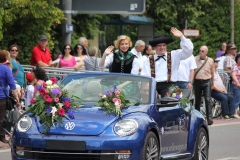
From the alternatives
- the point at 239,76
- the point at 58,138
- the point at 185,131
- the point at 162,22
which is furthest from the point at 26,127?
the point at 162,22

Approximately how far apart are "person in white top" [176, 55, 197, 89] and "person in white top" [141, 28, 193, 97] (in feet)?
17.0

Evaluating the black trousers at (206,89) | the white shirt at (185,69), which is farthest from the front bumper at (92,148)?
the black trousers at (206,89)

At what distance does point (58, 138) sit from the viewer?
31.4 ft

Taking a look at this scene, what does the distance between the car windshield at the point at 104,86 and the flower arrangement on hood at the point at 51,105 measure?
0.90 feet

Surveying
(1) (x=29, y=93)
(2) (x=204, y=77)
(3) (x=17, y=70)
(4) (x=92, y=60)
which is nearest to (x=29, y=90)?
(1) (x=29, y=93)

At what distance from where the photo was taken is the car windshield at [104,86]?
10.8 m

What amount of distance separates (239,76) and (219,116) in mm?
1259

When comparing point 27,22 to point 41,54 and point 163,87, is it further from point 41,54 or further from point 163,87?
point 163,87

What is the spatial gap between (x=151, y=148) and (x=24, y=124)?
4.93ft

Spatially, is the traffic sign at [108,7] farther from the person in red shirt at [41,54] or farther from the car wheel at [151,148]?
the car wheel at [151,148]

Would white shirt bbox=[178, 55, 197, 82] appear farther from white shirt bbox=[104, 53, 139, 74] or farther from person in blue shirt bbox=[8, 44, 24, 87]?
white shirt bbox=[104, 53, 139, 74]

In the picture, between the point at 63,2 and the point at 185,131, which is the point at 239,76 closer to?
the point at 63,2

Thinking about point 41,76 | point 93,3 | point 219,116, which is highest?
point 93,3

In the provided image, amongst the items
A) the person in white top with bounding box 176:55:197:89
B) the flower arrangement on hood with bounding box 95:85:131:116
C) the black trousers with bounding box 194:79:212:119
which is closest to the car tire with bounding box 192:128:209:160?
→ the flower arrangement on hood with bounding box 95:85:131:116
